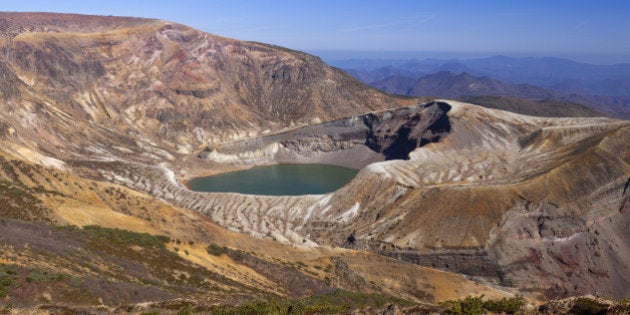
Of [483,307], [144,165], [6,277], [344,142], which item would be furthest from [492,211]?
[144,165]

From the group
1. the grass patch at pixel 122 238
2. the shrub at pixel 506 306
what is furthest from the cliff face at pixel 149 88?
the shrub at pixel 506 306

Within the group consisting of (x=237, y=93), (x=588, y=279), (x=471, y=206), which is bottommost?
(x=588, y=279)

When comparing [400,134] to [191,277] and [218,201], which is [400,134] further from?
[191,277]

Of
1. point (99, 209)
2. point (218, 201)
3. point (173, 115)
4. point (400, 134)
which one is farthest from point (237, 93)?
point (99, 209)

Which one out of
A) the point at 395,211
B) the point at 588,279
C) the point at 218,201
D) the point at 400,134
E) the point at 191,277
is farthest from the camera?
Result: the point at 400,134

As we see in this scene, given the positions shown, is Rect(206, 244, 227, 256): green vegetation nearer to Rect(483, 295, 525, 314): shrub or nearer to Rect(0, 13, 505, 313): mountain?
Rect(0, 13, 505, 313): mountain

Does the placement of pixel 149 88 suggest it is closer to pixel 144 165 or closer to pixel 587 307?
pixel 144 165
